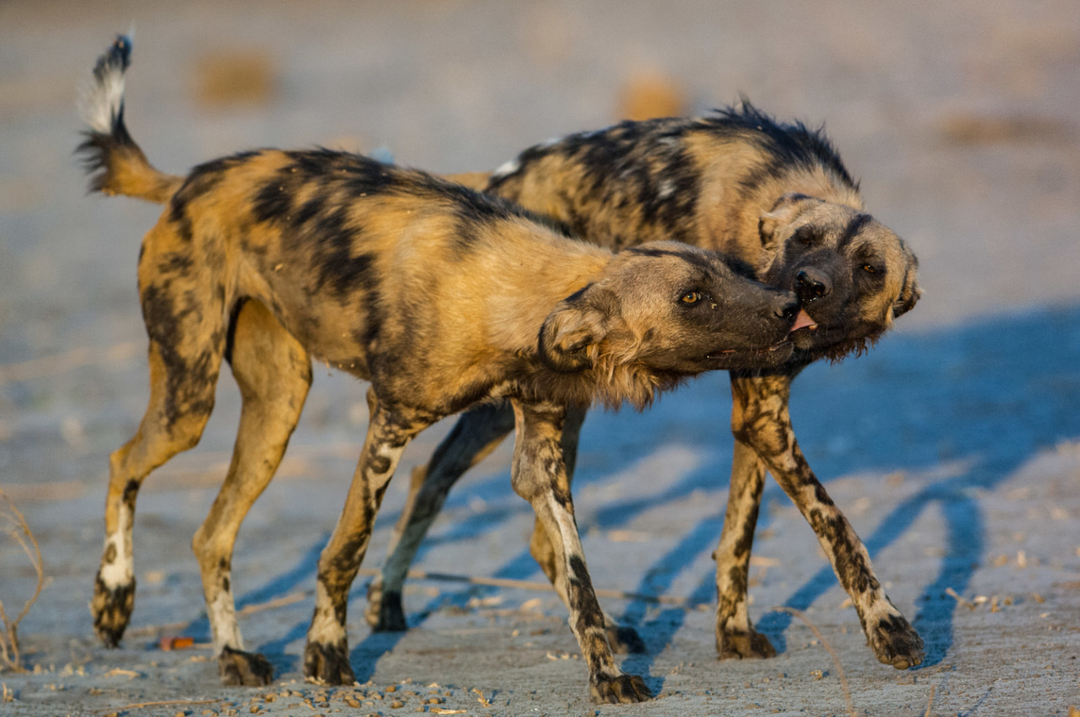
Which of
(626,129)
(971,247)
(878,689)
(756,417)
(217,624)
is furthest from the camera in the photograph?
(971,247)

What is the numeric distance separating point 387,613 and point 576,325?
1879 millimetres

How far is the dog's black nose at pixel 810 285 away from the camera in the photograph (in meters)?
4.43

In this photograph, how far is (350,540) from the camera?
471 centimetres

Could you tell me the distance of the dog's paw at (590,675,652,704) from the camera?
13.2ft

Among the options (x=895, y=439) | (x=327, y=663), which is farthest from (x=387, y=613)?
(x=895, y=439)

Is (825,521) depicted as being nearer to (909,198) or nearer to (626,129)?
(626,129)

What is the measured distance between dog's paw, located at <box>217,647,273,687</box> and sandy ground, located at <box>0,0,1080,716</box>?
68 millimetres

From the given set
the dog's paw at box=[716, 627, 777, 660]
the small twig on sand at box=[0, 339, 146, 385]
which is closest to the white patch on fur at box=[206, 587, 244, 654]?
the dog's paw at box=[716, 627, 777, 660]

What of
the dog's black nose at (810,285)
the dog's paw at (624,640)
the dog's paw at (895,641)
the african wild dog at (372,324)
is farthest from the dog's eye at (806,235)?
→ the dog's paw at (624,640)

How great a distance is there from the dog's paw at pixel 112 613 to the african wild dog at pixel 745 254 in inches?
39.8

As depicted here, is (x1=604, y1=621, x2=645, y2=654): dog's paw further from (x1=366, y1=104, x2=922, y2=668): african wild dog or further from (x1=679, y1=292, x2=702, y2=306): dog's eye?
(x1=679, y1=292, x2=702, y2=306): dog's eye

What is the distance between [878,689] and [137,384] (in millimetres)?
7755

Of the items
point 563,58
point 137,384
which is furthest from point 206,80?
point 137,384

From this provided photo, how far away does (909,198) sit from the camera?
14.0 metres
